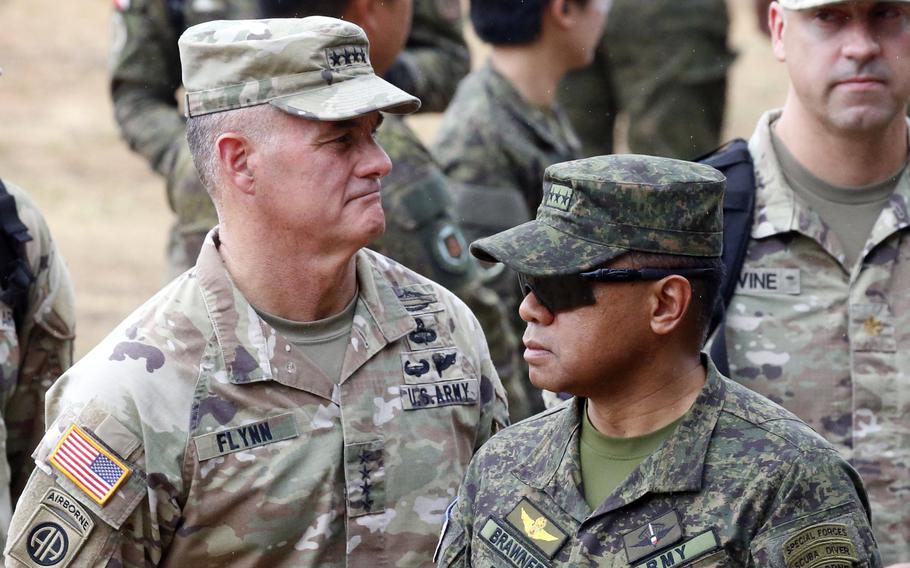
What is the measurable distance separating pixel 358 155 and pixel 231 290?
45 cm

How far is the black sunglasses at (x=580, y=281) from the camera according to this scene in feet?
A: 9.85

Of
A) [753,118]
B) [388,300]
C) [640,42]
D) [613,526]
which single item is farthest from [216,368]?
[753,118]

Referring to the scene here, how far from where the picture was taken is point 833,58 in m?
4.11

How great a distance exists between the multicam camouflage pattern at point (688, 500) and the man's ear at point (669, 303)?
0.16 meters

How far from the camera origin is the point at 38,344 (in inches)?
173

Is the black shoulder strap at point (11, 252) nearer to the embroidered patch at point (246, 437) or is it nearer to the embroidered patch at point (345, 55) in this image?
the embroidered patch at point (246, 437)

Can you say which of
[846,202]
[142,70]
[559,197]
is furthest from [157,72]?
[559,197]

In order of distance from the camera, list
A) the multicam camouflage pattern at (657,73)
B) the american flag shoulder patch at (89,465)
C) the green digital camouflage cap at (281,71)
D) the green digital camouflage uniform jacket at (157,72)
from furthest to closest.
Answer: the multicam camouflage pattern at (657,73) → the green digital camouflage uniform jacket at (157,72) → the green digital camouflage cap at (281,71) → the american flag shoulder patch at (89,465)

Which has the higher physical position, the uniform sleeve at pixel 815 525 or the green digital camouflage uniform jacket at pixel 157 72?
the uniform sleeve at pixel 815 525

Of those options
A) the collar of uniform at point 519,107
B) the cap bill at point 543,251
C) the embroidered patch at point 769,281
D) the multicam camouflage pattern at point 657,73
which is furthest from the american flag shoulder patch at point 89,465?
the multicam camouflage pattern at point 657,73

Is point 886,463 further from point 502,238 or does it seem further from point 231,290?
point 231,290

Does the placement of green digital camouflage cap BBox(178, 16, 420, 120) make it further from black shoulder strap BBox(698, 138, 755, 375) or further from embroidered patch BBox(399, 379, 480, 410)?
black shoulder strap BBox(698, 138, 755, 375)

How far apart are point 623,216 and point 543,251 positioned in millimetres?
185

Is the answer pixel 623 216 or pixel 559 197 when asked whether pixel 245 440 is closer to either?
pixel 559 197
